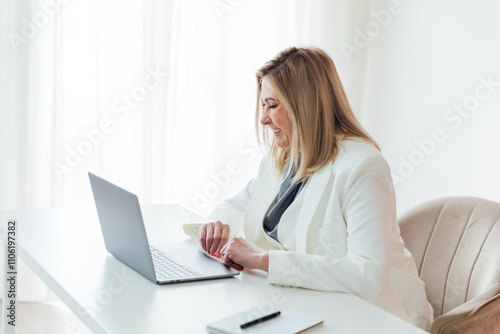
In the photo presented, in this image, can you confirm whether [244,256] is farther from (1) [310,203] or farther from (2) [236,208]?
(2) [236,208]

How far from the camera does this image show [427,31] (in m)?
3.27

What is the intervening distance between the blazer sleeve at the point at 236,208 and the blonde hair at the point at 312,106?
343 millimetres

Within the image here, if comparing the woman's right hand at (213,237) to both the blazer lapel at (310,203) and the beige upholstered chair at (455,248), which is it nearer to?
the blazer lapel at (310,203)

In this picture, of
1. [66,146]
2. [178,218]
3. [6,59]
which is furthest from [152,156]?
[178,218]

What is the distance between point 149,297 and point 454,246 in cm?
105

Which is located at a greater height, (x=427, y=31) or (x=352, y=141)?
(x=427, y=31)

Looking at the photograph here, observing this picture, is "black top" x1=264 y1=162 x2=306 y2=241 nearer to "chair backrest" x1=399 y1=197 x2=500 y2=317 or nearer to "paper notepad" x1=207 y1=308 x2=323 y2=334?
"chair backrest" x1=399 y1=197 x2=500 y2=317

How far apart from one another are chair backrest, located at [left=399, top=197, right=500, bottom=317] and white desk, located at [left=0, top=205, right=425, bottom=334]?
0.62 meters

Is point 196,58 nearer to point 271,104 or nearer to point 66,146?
point 66,146

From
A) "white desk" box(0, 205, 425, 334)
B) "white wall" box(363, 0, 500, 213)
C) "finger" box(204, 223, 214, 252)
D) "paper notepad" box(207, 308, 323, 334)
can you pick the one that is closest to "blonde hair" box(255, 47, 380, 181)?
"finger" box(204, 223, 214, 252)

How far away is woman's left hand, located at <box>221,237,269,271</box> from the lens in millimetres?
1457

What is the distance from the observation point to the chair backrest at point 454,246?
1.80 meters

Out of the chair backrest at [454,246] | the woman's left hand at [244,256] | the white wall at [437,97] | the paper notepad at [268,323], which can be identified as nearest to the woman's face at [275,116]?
the woman's left hand at [244,256]

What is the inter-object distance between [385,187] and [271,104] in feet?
1.46
